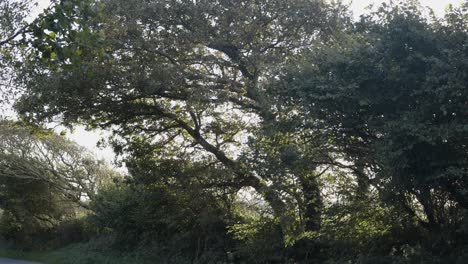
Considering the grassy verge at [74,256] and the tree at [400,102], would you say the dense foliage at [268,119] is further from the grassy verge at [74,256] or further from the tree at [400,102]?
the grassy verge at [74,256]

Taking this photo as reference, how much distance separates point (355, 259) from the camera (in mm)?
14891

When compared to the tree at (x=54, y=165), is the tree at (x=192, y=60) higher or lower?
lower

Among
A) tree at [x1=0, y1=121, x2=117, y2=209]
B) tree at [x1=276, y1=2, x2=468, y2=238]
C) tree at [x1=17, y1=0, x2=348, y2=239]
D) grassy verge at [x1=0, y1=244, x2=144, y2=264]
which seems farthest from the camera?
tree at [x1=0, y1=121, x2=117, y2=209]

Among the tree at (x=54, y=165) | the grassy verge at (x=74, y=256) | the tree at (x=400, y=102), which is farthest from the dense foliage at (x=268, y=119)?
the tree at (x=54, y=165)

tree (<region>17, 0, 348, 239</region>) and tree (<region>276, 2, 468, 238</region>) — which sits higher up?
tree (<region>17, 0, 348, 239</region>)

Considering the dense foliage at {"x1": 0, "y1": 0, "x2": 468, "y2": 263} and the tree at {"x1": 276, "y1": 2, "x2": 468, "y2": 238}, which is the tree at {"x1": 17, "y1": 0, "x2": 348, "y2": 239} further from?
the tree at {"x1": 276, "y1": 2, "x2": 468, "y2": 238}

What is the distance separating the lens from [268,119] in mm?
14703

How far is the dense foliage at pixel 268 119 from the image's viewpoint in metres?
10.9

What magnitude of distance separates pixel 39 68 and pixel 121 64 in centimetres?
245

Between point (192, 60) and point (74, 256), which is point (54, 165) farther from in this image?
point (192, 60)

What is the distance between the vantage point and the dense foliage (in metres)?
10.9

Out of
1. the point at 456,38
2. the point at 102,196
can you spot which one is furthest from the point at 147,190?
the point at 456,38

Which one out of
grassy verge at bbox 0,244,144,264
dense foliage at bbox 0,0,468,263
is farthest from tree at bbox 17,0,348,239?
grassy verge at bbox 0,244,144,264

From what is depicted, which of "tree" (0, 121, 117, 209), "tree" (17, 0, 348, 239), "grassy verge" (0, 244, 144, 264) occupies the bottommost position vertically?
"grassy verge" (0, 244, 144, 264)
